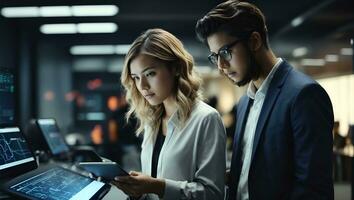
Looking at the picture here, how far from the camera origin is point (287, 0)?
615 cm

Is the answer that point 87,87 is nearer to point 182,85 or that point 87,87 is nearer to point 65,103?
point 65,103

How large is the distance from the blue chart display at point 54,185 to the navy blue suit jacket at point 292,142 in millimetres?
652

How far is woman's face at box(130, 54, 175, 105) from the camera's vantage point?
5.59 ft

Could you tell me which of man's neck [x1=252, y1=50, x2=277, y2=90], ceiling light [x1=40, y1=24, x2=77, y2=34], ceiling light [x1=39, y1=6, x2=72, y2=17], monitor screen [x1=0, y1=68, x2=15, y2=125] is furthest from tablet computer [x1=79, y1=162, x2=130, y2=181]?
ceiling light [x1=40, y1=24, x2=77, y2=34]

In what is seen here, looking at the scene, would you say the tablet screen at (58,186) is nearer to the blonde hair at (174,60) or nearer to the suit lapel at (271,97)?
the blonde hair at (174,60)

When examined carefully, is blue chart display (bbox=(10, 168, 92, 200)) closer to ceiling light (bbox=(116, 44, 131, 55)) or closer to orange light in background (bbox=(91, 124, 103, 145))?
orange light in background (bbox=(91, 124, 103, 145))

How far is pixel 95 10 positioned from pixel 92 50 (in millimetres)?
4401

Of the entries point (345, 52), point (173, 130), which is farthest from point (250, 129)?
point (345, 52)

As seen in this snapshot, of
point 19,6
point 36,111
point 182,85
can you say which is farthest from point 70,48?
point 182,85

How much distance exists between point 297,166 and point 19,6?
5.28m

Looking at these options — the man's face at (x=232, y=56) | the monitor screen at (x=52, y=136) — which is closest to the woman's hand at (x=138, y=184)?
the man's face at (x=232, y=56)

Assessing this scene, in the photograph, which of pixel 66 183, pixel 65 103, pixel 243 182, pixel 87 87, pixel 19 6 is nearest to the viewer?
pixel 66 183

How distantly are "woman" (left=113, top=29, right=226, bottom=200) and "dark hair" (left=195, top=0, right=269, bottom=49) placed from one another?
0.19 m

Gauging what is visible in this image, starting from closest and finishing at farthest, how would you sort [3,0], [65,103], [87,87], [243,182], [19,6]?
[243,182] → [3,0] → [19,6] → [65,103] → [87,87]
